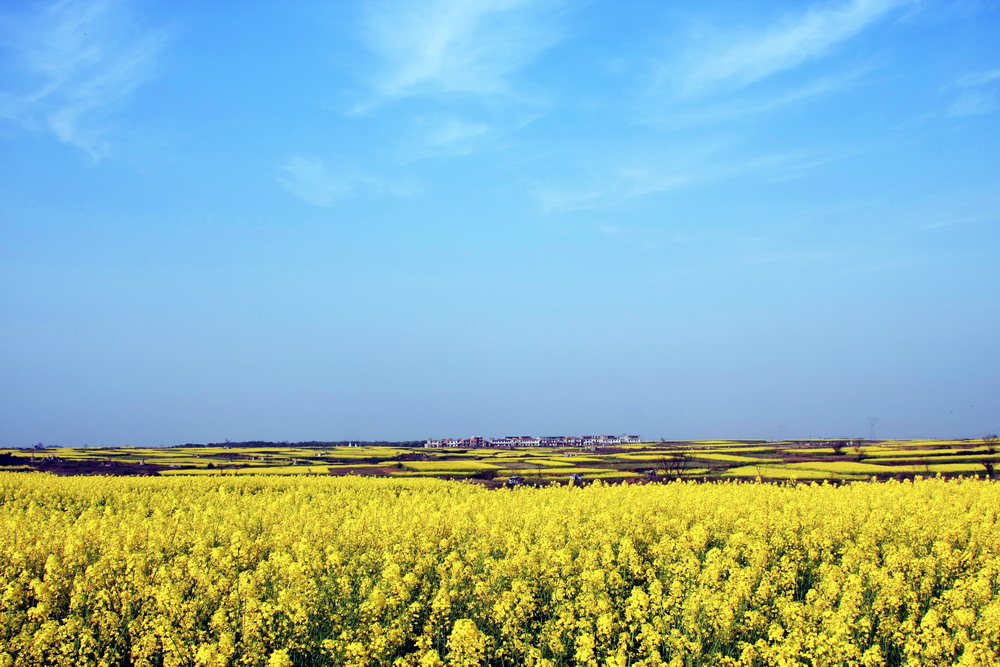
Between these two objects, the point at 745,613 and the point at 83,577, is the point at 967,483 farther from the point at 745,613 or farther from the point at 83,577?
the point at 83,577

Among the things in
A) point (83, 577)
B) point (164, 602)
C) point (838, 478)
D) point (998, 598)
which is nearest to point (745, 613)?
point (998, 598)

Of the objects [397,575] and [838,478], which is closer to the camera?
[397,575]

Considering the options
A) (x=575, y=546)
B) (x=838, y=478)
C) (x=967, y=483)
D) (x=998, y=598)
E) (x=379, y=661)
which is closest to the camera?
(x=379, y=661)

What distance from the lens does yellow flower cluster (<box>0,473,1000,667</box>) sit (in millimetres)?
8102

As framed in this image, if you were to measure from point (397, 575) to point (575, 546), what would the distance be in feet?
15.5

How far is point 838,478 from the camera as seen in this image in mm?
44062

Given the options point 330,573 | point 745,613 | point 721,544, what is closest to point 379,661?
point 330,573

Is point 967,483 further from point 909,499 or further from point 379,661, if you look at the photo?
point 379,661

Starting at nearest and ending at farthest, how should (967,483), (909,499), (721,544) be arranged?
1. (721,544)
2. (909,499)
3. (967,483)

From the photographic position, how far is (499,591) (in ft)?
33.2

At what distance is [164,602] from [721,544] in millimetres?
11046

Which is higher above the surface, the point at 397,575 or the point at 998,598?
the point at 397,575

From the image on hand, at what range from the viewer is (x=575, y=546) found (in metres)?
13.1

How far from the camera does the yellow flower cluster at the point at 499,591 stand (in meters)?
8.10
